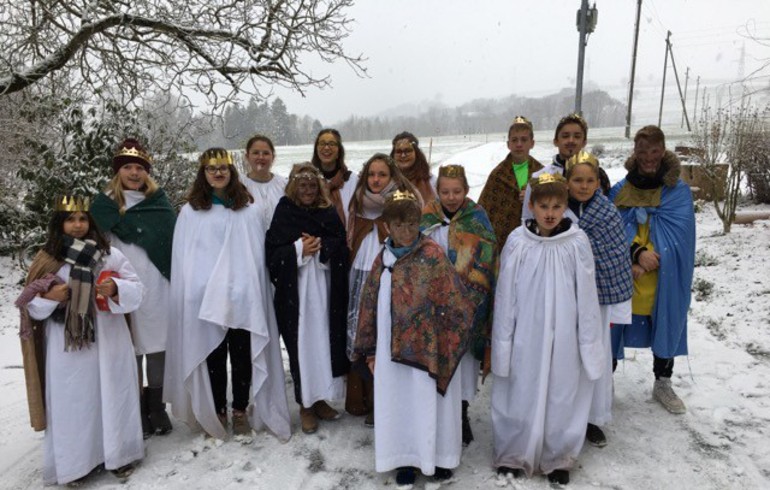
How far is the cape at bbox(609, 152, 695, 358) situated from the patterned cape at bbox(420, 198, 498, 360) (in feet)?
4.50

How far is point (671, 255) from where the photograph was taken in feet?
13.5

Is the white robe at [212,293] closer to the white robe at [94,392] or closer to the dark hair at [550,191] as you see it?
the white robe at [94,392]

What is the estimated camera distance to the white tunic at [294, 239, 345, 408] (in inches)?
157

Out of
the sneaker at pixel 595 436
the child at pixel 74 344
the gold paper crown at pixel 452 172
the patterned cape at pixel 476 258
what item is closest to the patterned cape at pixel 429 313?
the patterned cape at pixel 476 258

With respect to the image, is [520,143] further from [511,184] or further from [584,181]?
[584,181]

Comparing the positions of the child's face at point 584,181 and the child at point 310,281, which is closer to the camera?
the child's face at point 584,181

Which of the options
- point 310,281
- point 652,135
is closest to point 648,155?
point 652,135

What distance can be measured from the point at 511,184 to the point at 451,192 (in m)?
1.50

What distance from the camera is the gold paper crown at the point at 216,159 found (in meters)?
3.81

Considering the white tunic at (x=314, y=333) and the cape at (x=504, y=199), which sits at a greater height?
the cape at (x=504, y=199)

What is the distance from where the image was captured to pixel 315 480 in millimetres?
3566

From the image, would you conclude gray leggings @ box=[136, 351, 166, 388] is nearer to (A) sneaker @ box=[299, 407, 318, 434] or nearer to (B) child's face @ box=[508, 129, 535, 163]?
(A) sneaker @ box=[299, 407, 318, 434]

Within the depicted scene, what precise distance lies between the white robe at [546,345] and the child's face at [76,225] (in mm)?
2825

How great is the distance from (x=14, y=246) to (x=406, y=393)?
9.86 m
